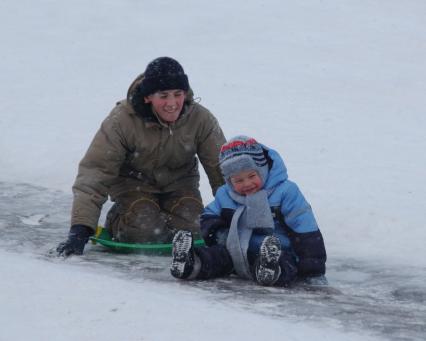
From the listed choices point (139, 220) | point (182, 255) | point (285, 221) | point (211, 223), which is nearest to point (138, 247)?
point (139, 220)

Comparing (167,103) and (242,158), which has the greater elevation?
(167,103)

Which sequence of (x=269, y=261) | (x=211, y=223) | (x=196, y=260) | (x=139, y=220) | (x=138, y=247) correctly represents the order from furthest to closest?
1. (x=139, y=220)
2. (x=138, y=247)
3. (x=211, y=223)
4. (x=196, y=260)
5. (x=269, y=261)

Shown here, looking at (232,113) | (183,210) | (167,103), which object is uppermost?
(232,113)

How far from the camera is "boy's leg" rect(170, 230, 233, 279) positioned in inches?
184

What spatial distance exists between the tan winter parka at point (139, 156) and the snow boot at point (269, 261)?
1.23m

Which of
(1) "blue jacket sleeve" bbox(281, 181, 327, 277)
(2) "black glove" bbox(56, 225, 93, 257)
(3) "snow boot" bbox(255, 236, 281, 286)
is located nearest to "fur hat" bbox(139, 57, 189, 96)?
(2) "black glove" bbox(56, 225, 93, 257)

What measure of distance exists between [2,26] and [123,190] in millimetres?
9268

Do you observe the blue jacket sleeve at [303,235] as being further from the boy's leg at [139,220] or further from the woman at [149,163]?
the boy's leg at [139,220]

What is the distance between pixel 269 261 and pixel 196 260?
0.42m

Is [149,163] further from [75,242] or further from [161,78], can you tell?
[75,242]

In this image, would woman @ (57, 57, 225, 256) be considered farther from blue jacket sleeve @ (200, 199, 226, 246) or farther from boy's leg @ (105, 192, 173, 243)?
blue jacket sleeve @ (200, 199, 226, 246)

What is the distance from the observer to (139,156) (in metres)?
5.70

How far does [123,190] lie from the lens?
604 cm

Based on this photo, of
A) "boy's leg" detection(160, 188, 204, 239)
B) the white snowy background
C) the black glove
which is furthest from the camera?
"boy's leg" detection(160, 188, 204, 239)
